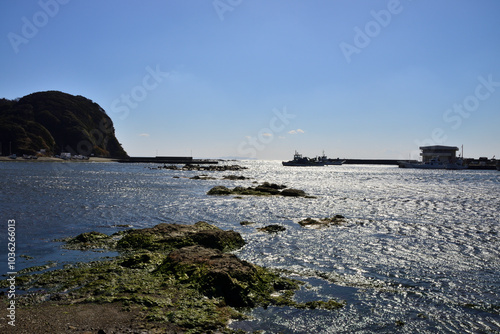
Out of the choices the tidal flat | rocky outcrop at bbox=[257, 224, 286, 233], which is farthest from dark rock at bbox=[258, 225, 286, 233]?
the tidal flat

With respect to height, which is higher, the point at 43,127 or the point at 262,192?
the point at 43,127

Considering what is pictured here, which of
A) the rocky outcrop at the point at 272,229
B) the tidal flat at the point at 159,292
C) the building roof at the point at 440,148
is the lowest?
the rocky outcrop at the point at 272,229

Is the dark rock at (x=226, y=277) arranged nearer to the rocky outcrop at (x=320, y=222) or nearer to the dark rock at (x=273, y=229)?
the dark rock at (x=273, y=229)

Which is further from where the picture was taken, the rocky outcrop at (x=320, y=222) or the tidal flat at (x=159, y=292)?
the rocky outcrop at (x=320, y=222)

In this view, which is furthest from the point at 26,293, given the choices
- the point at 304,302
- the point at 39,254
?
the point at 304,302

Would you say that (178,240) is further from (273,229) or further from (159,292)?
(273,229)

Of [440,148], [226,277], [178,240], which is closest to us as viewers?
[226,277]

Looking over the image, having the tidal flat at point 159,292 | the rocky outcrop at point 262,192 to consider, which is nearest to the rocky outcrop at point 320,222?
the tidal flat at point 159,292

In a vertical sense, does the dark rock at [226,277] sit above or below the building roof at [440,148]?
below

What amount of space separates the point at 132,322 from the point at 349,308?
570 cm

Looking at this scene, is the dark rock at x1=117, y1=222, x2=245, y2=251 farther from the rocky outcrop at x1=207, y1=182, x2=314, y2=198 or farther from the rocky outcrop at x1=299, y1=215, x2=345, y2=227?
the rocky outcrop at x1=207, y1=182, x2=314, y2=198

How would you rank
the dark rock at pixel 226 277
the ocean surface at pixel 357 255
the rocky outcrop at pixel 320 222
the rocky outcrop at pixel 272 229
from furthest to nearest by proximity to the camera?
the rocky outcrop at pixel 320 222 < the rocky outcrop at pixel 272 229 < the dark rock at pixel 226 277 < the ocean surface at pixel 357 255

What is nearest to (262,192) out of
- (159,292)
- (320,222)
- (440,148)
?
(320,222)

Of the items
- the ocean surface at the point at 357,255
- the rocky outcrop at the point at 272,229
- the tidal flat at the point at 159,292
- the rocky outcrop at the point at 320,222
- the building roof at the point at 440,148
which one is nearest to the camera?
the tidal flat at the point at 159,292
